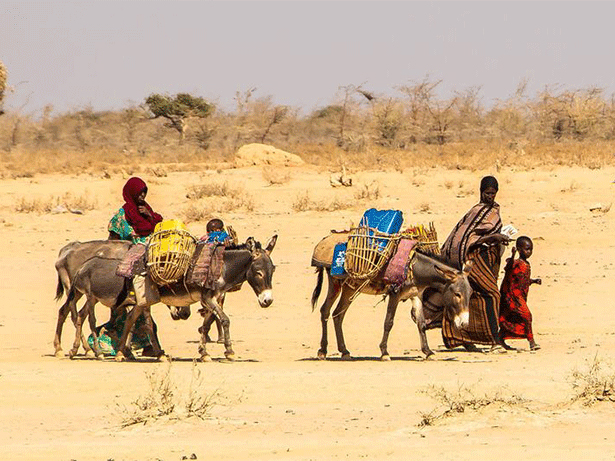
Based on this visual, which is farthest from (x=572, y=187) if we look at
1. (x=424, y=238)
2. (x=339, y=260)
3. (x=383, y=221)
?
(x=339, y=260)

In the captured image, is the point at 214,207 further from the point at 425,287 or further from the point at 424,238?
the point at 425,287

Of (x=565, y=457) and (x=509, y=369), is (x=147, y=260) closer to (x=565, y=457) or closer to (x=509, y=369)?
(x=509, y=369)

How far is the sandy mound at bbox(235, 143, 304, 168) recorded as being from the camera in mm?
34906

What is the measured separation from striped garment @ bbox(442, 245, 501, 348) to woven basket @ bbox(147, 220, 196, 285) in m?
2.94

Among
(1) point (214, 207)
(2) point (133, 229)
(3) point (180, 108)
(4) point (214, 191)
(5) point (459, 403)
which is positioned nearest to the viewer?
(5) point (459, 403)

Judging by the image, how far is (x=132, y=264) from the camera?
13688 millimetres

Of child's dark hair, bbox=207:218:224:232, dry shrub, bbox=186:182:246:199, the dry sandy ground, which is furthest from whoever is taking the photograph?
dry shrub, bbox=186:182:246:199

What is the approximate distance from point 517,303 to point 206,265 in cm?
357

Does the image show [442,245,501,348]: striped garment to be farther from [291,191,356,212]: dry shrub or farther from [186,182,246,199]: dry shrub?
[186,182,246,199]: dry shrub

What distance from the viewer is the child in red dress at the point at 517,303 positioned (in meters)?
14.6

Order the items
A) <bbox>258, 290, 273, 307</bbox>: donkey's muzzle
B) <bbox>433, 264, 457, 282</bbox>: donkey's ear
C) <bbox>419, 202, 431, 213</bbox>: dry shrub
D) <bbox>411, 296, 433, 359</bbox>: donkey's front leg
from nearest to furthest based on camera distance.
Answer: <bbox>258, 290, 273, 307</bbox>: donkey's muzzle
<bbox>433, 264, 457, 282</bbox>: donkey's ear
<bbox>411, 296, 433, 359</bbox>: donkey's front leg
<bbox>419, 202, 431, 213</bbox>: dry shrub

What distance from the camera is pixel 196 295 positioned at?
45.1 feet

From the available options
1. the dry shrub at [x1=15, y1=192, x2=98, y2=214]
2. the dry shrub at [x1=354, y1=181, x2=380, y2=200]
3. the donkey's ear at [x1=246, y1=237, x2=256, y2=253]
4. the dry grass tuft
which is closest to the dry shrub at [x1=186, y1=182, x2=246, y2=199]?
the dry grass tuft

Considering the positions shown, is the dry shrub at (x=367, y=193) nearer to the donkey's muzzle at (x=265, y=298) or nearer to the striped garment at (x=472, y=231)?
the striped garment at (x=472, y=231)
